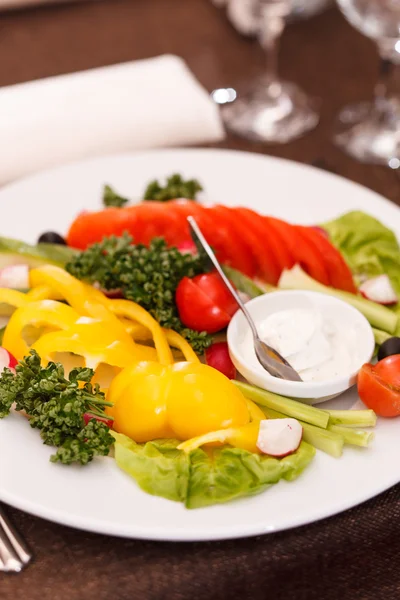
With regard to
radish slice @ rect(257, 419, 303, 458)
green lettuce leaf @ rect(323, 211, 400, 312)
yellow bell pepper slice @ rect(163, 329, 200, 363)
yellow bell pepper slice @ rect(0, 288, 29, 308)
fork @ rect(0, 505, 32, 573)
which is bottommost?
green lettuce leaf @ rect(323, 211, 400, 312)

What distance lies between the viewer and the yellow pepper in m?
1.82

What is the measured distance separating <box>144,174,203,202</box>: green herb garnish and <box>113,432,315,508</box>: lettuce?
46.3 inches

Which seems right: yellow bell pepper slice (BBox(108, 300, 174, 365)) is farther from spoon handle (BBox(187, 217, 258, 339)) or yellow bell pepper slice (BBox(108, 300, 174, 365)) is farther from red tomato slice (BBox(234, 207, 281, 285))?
red tomato slice (BBox(234, 207, 281, 285))

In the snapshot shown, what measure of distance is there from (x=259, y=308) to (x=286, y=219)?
0.57 metres

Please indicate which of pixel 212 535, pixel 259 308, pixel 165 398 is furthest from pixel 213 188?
pixel 212 535

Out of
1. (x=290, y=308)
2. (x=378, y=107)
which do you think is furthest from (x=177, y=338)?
(x=378, y=107)

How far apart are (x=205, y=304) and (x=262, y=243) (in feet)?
1.11

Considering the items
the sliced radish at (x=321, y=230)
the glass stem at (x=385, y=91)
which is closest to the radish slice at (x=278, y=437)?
the sliced radish at (x=321, y=230)

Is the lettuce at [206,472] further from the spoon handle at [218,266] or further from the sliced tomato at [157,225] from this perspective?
the sliced tomato at [157,225]

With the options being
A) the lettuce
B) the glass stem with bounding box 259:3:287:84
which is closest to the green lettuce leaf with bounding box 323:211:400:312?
the lettuce

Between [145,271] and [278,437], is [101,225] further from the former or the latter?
[278,437]

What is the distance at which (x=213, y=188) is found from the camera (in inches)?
113

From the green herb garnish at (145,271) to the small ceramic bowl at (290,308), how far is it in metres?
0.11

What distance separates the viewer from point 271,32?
11.2 feet
